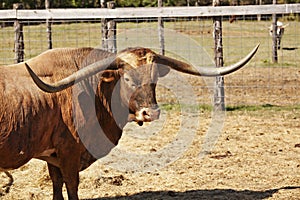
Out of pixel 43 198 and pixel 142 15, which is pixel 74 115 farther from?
pixel 142 15

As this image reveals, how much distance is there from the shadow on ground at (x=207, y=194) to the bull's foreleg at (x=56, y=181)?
57cm

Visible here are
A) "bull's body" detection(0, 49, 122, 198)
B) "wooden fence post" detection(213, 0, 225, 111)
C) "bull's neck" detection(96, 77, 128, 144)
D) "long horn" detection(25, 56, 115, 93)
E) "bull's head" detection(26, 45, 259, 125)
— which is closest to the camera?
"long horn" detection(25, 56, 115, 93)

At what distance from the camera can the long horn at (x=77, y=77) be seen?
15.7 ft

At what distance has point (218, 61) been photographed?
10805 millimetres

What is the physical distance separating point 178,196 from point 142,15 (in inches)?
197

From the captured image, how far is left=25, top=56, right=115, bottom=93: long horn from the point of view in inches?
188

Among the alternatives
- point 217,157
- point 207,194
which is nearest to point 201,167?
point 217,157

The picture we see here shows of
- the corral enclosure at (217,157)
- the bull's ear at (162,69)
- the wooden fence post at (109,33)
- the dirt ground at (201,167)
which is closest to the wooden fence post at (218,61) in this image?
the corral enclosure at (217,157)

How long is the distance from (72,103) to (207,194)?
1.85 m

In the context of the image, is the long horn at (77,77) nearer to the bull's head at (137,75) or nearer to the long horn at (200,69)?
the bull's head at (137,75)

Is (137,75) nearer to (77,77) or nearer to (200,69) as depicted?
(77,77)

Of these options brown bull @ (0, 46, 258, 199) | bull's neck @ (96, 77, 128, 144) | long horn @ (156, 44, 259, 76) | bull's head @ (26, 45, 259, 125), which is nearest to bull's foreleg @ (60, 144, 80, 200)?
brown bull @ (0, 46, 258, 199)

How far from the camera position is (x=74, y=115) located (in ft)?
17.8

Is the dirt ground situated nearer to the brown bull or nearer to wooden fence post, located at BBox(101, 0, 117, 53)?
the brown bull
